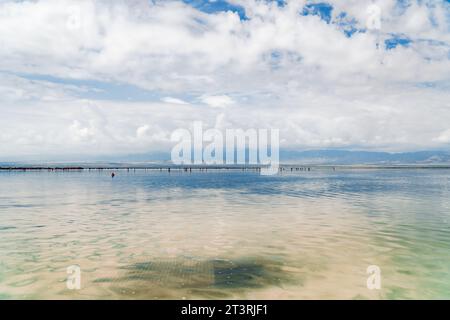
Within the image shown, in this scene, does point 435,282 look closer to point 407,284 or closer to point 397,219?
point 407,284

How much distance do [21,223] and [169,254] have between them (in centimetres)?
1508

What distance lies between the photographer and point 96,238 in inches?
821

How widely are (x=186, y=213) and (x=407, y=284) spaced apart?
67.4 ft

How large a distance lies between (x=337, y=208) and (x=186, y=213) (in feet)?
48.4

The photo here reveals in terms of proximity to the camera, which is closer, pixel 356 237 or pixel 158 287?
pixel 158 287

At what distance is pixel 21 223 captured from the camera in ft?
84.3

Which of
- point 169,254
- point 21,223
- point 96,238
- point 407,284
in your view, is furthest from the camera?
point 21,223

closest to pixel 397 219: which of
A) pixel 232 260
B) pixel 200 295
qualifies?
pixel 232 260

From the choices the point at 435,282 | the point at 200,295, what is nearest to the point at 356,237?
the point at 435,282

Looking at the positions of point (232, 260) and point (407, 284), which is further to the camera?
point (232, 260)

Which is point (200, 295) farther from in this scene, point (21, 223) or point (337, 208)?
point (337, 208)
